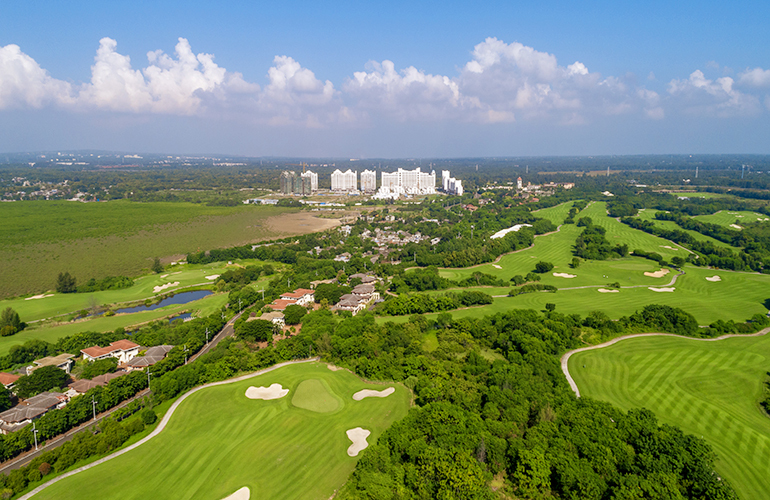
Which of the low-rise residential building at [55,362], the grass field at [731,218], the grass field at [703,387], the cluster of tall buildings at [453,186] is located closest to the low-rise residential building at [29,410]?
the low-rise residential building at [55,362]

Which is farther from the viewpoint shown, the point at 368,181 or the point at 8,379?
the point at 368,181

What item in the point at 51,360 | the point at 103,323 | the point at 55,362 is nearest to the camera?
the point at 55,362

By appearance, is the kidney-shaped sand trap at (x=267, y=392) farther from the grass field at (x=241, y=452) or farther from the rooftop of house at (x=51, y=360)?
the rooftop of house at (x=51, y=360)

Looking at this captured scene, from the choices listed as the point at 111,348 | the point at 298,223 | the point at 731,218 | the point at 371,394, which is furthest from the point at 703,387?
the point at 731,218

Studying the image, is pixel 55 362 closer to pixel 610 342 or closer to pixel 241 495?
pixel 241 495

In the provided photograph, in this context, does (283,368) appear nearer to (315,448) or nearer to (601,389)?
(315,448)

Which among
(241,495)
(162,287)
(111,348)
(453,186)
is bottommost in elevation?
(241,495)

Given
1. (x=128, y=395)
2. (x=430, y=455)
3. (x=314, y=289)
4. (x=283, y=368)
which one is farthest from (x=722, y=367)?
(x=128, y=395)
